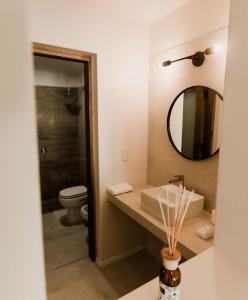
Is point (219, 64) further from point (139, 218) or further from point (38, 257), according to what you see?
point (38, 257)

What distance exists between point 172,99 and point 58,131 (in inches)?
82.6

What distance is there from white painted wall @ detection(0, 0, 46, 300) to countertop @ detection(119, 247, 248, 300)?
51cm

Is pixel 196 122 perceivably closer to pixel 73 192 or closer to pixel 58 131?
pixel 73 192

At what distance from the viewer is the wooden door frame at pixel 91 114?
1741 millimetres

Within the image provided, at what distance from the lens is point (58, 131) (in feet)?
11.3

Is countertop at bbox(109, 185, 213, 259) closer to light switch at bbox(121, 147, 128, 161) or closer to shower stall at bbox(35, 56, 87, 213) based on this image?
light switch at bbox(121, 147, 128, 161)

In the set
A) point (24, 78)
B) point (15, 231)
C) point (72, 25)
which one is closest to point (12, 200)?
point (15, 231)

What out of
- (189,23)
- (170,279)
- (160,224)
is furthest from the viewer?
(189,23)

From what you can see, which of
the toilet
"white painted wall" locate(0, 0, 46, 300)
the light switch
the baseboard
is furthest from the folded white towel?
"white painted wall" locate(0, 0, 46, 300)

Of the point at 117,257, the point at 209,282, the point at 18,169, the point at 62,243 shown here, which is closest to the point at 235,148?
the point at 209,282

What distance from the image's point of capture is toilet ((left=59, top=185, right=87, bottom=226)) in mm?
2988

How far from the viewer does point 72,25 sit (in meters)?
1.73

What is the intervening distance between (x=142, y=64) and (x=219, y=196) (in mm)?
1649

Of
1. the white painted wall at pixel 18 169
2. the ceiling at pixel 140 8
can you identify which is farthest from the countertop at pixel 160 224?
the ceiling at pixel 140 8
